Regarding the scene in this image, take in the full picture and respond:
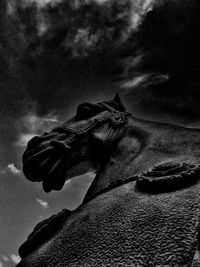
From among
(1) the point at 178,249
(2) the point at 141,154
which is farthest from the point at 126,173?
(1) the point at 178,249

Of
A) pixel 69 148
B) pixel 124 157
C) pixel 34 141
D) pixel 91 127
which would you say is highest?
pixel 34 141

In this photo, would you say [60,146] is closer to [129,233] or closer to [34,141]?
[34,141]

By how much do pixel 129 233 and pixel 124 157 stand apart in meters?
1.17

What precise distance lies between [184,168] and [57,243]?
3.45 feet

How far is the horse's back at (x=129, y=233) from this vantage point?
A: 1.55 meters

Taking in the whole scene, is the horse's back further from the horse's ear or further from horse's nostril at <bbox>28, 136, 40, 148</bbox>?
the horse's ear

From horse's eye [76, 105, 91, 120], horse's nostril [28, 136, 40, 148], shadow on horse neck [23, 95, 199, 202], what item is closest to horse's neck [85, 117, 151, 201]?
shadow on horse neck [23, 95, 199, 202]

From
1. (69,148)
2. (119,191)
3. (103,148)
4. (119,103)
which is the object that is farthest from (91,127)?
(119,191)

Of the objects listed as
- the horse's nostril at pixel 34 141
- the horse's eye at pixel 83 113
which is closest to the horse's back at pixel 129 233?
the horse's nostril at pixel 34 141

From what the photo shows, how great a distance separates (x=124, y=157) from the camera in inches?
115

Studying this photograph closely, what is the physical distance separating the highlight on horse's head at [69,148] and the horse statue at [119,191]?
0.01 metres

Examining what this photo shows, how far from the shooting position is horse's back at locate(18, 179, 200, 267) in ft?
5.09

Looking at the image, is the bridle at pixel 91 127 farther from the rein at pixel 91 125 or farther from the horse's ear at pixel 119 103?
the horse's ear at pixel 119 103

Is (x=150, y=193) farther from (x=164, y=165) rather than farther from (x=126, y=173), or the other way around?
(x=126, y=173)
